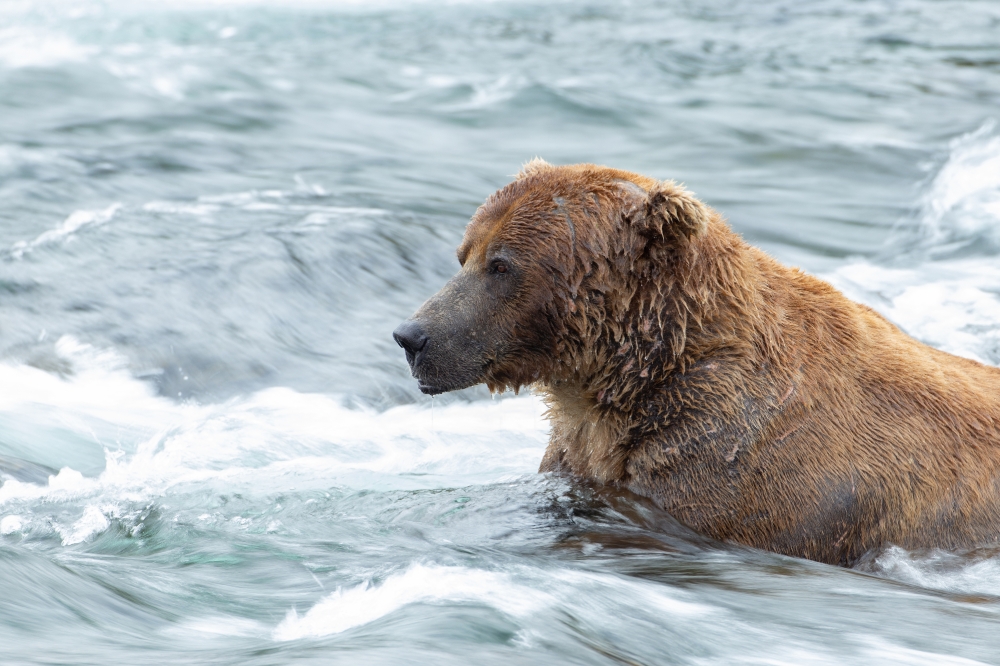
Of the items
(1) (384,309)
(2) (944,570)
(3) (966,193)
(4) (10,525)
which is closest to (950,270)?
(3) (966,193)

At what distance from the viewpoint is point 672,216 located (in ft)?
14.5

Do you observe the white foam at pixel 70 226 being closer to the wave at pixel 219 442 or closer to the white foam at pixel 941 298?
the wave at pixel 219 442

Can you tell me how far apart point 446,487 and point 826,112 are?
446 inches

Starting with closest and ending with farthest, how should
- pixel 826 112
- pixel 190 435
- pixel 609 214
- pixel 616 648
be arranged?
pixel 616 648
pixel 609 214
pixel 190 435
pixel 826 112

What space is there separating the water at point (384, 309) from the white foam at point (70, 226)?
0.17 feet

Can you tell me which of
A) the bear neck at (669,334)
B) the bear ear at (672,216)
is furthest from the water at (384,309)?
the bear ear at (672,216)

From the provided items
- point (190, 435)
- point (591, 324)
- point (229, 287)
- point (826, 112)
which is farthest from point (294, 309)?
point (826, 112)

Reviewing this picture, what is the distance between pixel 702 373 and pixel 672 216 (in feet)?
2.09

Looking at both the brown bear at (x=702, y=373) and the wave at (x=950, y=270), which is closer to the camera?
the brown bear at (x=702, y=373)

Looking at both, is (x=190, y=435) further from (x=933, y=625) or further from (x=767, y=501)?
(x=933, y=625)

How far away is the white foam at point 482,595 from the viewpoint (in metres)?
4.00

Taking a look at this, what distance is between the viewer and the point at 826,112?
51.3 ft

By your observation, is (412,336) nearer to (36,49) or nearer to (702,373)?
(702,373)

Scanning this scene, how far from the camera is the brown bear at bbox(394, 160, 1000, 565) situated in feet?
14.9
